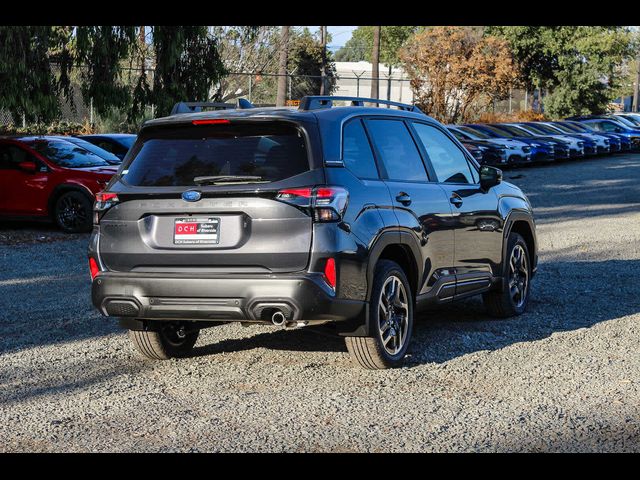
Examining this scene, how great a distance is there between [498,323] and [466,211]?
123 centimetres

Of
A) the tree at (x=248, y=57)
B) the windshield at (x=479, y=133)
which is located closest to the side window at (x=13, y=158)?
the tree at (x=248, y=57)

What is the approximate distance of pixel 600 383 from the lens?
6.96 metres

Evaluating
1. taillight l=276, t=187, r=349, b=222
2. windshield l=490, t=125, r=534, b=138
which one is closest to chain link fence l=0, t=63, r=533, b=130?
windshield l=490, t=125, r=534, b=138

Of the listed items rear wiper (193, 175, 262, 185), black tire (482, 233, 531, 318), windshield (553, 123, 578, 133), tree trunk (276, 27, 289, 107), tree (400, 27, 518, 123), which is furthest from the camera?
tree (400, 27, 518, 123)

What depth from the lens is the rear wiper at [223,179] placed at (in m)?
6.79

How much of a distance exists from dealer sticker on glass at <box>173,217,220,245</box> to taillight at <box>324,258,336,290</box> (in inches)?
28.7

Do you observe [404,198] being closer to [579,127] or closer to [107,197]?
[107,197]

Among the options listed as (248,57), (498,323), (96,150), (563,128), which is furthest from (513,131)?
(498,323)

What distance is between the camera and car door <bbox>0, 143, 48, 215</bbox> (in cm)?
1750

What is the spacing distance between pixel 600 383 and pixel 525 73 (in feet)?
200

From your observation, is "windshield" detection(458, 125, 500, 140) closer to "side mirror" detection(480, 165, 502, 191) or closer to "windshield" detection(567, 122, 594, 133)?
"windshield" detection(567, 122, 594, 133)

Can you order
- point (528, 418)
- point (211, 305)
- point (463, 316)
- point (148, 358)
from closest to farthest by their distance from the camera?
1. point (528, 418)
2. point (211, 305)
3. point (148, 358)
4. point (463, 316)
